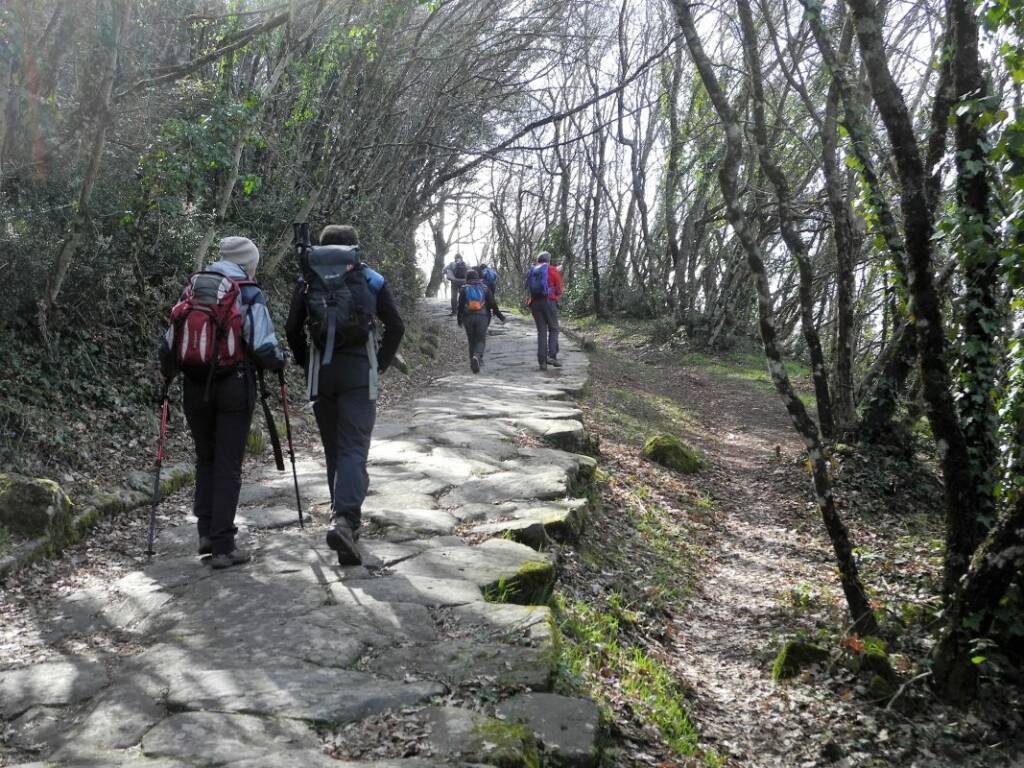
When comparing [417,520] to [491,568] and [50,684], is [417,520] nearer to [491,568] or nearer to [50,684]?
[491,568]

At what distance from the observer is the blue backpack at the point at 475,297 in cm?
1455

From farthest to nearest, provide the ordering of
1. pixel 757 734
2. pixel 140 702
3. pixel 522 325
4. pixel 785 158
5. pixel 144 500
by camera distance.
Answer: pixel 522 325 → pixel 785 158 → pixel 144 500 → pixel 757 734 → pixel 140 702

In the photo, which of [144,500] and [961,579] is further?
[144,500]

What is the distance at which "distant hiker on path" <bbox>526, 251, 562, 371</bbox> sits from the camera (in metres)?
14.3

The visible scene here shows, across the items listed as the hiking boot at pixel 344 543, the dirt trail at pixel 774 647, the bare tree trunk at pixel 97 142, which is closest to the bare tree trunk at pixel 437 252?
the dirt trail at pixel 774 647

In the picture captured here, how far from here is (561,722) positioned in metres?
3.64

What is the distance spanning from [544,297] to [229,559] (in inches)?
387

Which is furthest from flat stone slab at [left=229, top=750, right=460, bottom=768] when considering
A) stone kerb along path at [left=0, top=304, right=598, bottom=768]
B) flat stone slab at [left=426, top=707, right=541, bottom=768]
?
flat stone slab at [left=426, top=707, right=541, bottom=768]

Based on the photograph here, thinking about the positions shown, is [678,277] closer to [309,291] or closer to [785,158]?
[785,158]

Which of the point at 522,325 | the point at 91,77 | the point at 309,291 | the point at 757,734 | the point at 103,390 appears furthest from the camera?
the point at 522,325

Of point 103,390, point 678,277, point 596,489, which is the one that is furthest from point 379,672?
point 678,277

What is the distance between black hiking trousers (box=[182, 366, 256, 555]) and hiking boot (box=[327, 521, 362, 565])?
68 cm

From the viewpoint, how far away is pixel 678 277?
2173 centimetres

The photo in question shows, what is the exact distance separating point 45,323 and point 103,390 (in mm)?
803
